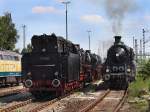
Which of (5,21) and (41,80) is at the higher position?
(5,21)

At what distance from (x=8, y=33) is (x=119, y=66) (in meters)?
44.6

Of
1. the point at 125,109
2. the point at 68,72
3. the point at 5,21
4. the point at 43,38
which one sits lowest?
the point at 125,109

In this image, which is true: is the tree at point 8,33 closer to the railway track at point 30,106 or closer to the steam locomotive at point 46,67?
the steam locomotive at point 46,67

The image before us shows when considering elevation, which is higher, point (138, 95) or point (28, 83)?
point (28, 83)

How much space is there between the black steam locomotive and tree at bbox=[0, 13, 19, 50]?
41288 mm

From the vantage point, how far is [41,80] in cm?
2536

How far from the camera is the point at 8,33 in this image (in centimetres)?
7519

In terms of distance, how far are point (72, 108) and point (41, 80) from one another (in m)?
4.87

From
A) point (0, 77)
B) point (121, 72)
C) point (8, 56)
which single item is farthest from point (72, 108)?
point (8, 56)

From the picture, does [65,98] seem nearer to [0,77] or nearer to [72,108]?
[72,108]

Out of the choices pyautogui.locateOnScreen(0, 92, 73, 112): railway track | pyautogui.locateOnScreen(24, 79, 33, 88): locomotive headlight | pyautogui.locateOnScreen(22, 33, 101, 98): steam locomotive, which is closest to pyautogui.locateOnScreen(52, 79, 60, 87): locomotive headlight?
pyautogui.locateOnScreen(22, 33, 101, 98): steam locomotive

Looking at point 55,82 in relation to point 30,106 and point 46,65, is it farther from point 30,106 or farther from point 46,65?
point 30,106

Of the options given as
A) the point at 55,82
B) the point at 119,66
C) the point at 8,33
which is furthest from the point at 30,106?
the point at 8,33

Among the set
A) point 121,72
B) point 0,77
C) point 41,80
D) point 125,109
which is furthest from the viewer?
point 0,77
